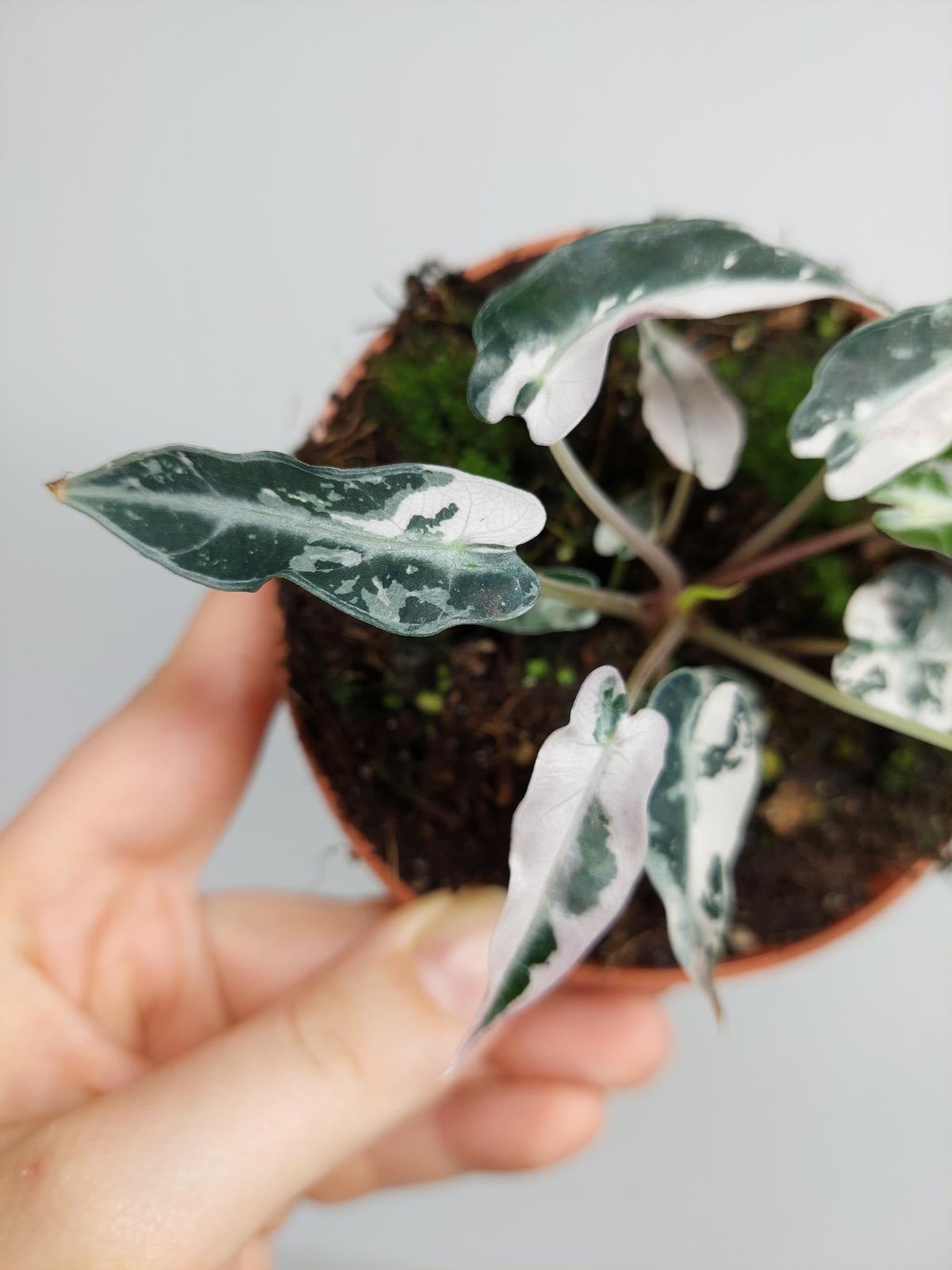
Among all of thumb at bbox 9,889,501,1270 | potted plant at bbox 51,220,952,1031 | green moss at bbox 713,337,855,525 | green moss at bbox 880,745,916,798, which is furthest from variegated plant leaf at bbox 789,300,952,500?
thumb at bbox 9,889,501,1270

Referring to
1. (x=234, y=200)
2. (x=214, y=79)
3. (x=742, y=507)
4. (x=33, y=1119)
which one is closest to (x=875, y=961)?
(x=742, y=507)

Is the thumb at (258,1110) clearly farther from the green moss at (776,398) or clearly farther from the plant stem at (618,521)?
the green moss at (776,398)

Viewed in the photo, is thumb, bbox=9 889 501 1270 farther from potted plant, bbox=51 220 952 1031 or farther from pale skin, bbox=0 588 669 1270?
potted plant, bbox=51 220 952 1031

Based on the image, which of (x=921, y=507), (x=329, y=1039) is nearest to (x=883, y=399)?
(x=921, y=507)

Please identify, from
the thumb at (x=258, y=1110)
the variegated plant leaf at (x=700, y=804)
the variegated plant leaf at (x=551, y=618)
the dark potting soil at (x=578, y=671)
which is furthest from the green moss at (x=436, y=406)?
the thumb at (x=258, y=1110)

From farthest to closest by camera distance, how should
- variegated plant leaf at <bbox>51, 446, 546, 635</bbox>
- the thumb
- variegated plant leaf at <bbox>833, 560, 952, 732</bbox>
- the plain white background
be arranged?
the plain white background < variegated plant leaf at <bbox>833, 560, 952, 732</bbox> < the thumb < variegated plant leaf at <bbox>51, 446, 546, 635</bbox>

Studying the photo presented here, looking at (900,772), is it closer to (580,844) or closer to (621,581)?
(621,581)
